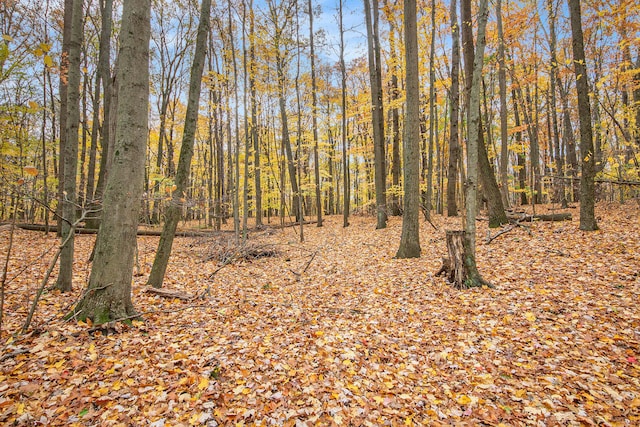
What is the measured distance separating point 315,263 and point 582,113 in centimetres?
829

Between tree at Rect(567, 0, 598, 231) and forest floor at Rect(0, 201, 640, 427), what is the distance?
120cm

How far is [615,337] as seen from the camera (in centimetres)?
391

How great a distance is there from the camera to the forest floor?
2.90 meters

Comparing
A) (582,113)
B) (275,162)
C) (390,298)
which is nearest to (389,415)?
(390,298)

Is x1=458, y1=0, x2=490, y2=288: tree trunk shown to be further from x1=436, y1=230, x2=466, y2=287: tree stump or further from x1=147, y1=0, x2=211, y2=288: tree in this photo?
x1=147, y1=0, x2=211, y2=288: tree

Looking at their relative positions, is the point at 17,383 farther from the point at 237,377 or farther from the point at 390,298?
the point at 390,298

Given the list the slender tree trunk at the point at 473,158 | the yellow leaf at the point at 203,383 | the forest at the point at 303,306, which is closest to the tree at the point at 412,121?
the forest at the point at 303,306

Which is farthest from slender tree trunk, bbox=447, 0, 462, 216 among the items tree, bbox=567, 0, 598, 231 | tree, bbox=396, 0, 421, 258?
tree, bbox=396, 0, 421, 258

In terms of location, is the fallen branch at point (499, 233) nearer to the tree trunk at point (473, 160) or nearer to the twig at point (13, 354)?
the tree trunk at point (473, 160)

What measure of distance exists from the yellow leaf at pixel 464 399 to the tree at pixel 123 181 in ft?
14.5

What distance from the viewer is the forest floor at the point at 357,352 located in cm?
290

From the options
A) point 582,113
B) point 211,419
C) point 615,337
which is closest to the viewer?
point 211,419

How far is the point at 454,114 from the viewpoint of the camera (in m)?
12.6

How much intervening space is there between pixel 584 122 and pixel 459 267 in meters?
5.62
